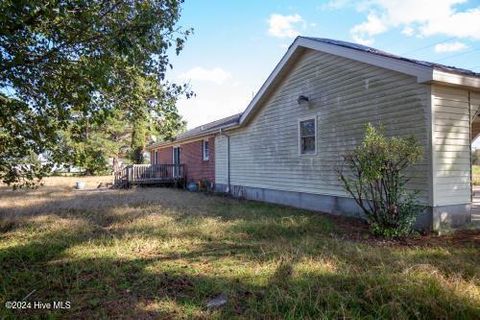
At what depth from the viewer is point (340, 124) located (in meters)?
8.95

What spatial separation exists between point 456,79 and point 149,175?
1679cm

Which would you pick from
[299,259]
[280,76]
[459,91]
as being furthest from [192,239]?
[280,76]

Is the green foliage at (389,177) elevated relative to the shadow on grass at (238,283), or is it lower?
elevated

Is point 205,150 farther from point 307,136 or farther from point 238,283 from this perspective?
point 238,283

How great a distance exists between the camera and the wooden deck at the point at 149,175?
1952 centimetres

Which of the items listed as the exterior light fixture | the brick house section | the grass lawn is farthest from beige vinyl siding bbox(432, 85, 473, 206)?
the brick house section

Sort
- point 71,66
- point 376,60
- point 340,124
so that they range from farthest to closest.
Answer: point 340,124, point 376,60, point 71,66

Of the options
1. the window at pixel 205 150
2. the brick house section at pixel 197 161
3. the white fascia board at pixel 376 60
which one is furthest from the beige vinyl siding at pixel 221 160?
the white fascia board at pixel 376 60

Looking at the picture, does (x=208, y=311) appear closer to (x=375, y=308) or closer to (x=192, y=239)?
(x=375, y=308)

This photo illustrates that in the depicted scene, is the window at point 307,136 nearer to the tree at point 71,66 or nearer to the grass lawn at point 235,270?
the grass lawn at point 235,270

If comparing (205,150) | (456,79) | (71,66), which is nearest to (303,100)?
(456,79)

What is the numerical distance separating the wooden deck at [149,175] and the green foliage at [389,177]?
49.1 ft

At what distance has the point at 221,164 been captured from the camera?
16.4 m

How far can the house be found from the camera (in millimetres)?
6727
